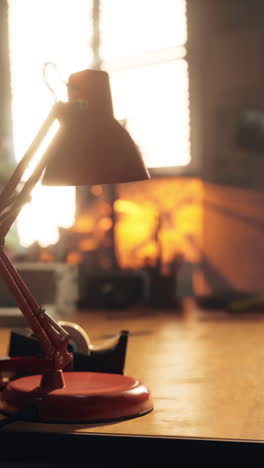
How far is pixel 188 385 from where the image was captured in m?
2.51

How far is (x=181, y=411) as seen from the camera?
2.01 metres

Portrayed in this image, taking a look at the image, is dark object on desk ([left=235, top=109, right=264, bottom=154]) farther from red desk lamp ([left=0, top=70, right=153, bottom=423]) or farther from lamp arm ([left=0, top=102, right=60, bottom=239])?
lamp arm ([left=0, top=102, right=60, bottom=239])

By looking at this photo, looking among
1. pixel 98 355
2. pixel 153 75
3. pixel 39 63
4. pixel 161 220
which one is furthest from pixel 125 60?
pixel 98 355

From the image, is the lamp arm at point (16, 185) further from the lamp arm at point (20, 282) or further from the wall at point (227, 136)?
the wall at point (227, 136)

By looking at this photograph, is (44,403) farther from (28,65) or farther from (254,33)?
(28,65)

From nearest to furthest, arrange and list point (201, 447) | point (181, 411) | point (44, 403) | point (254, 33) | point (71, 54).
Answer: point (201, 447)
point (44, 403)
point (181, 411)
point (254, 33)
point (71, 54)

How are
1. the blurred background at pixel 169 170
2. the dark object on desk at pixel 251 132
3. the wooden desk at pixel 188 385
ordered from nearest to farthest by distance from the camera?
1. the wooden desk at pixel 188 385
2. the dark object on desk at pixel 251 132
3. the blurred background at pixel 169 170

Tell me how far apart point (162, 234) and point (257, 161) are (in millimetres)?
1169

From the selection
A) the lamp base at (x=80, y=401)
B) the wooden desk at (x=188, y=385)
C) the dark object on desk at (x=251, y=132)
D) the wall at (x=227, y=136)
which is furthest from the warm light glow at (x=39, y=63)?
the lamp base at (x=80, y=401)

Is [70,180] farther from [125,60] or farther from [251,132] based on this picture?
[125,60]

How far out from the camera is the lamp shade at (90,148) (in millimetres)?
1683

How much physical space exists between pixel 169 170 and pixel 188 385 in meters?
4.39

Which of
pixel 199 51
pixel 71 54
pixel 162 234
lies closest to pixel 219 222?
pixel 162 234

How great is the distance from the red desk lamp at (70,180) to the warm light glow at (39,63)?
5.10 meters
